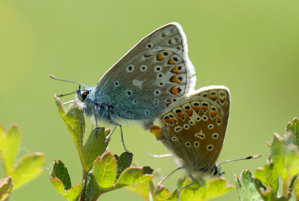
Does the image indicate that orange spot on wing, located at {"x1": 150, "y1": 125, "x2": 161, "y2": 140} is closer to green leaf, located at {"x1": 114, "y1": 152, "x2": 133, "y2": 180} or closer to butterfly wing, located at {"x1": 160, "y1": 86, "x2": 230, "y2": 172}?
butterfly wing, located at {"x1": 160, "y1": 86, "x2": 230, "y2": 172}

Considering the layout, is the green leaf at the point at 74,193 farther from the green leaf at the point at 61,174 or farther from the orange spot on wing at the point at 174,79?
the orange spot on wing at the point at 174,79

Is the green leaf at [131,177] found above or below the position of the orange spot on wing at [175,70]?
below

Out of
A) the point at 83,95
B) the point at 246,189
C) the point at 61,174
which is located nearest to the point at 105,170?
the point at 61,174

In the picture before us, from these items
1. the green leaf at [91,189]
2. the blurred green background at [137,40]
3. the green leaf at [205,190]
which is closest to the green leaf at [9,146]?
the green leaf at [91,189]

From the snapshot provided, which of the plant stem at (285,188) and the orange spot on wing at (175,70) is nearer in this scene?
the plant stem at (285,188)

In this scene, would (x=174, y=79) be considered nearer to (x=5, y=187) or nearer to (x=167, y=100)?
(x=167, y=100)

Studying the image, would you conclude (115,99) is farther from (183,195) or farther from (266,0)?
(266,0)
